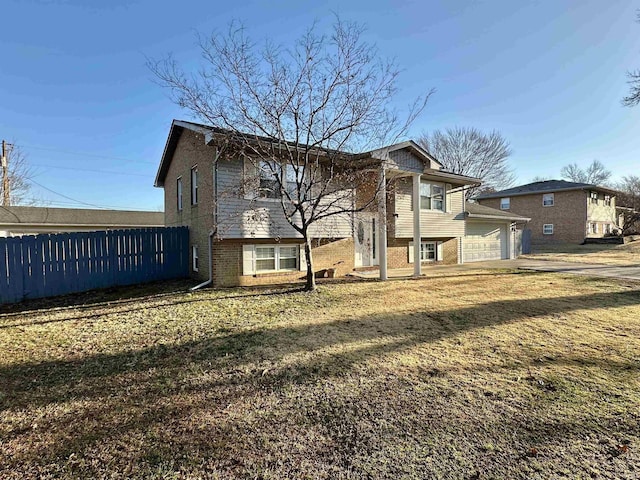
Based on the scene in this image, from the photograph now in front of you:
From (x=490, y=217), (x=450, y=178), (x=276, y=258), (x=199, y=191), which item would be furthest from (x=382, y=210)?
(x=490, y=217)

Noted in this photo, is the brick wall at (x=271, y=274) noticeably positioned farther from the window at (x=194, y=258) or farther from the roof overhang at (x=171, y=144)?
the roof overhang at (x=171, y=144)

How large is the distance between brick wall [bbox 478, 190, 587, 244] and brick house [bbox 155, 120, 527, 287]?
2012 cm

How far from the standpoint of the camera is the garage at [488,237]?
18859 mm

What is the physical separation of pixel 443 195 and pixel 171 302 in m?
13.1

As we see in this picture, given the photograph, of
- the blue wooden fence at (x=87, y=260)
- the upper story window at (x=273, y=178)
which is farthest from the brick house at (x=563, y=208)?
the blue wooden fence at (x=87, y=260)

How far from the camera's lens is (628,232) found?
34.2 m

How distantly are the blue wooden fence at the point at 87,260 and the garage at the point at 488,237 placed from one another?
1509 cm

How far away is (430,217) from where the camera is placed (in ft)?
49.8

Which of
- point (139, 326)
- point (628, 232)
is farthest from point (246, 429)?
point (628, 232)

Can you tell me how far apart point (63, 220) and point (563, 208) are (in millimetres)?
41075

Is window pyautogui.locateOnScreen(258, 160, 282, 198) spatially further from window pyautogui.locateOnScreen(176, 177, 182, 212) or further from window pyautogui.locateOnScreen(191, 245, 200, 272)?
window pyautogui.locateOnScreen(176, 177, 182, 212)

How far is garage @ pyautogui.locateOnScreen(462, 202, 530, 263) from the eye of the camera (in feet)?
61.9

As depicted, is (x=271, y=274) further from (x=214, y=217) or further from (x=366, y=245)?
(x=366, y=245)

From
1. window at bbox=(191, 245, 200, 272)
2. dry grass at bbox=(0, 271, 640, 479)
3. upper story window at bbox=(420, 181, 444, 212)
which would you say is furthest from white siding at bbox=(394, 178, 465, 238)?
window at bbox=(191, 245, 200, 272)
